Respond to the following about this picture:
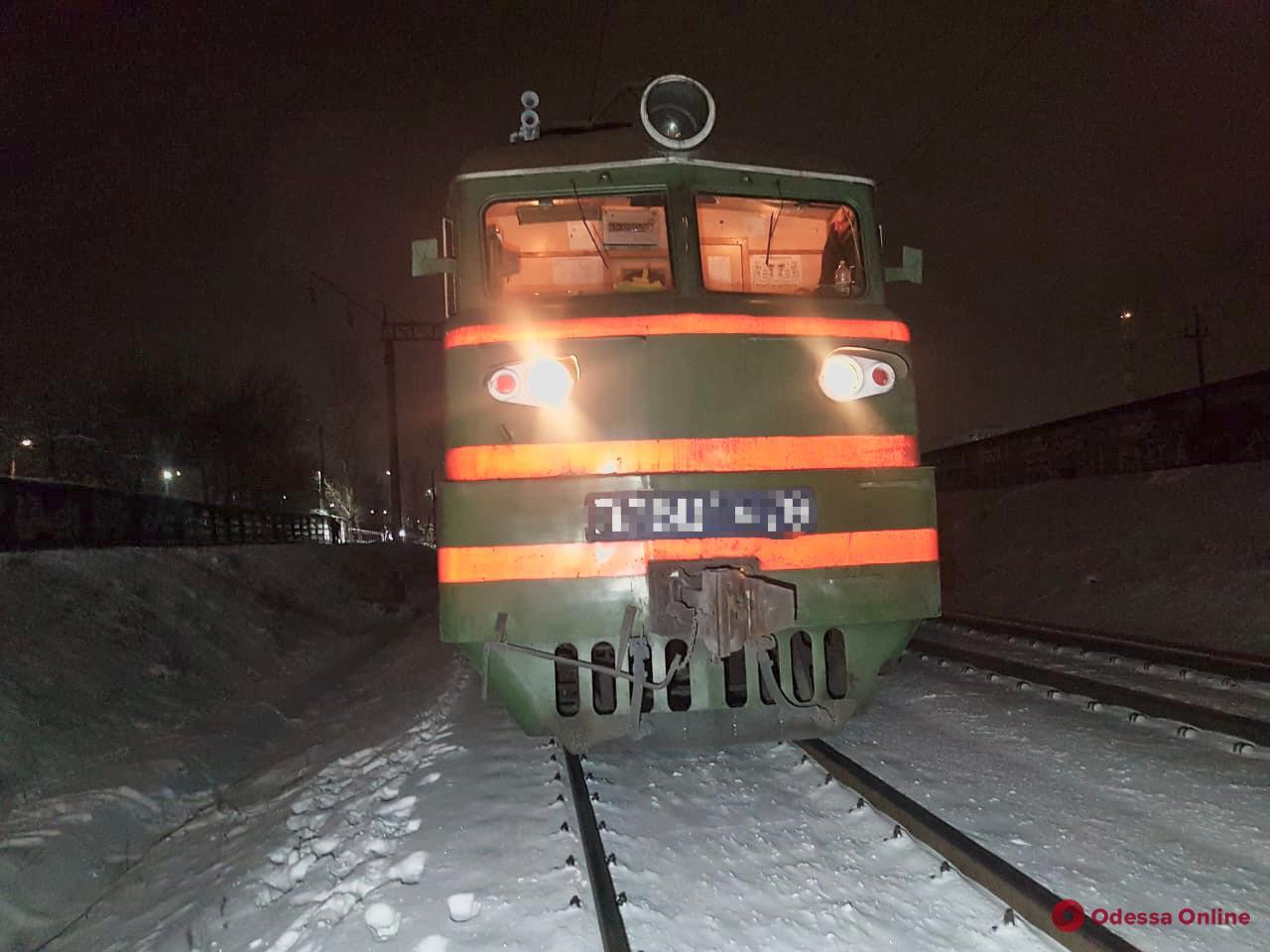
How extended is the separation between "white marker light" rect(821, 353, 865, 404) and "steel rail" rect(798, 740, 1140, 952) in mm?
1700

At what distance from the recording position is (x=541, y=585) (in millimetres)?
3656

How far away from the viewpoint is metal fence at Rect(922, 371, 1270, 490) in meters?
13.1

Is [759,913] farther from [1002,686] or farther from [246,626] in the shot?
[246,626]

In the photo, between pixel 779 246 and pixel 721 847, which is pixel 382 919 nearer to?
pixel 721 847

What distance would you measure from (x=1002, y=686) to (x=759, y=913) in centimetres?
390

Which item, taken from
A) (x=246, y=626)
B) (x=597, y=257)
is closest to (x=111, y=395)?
(x=246, y=626)

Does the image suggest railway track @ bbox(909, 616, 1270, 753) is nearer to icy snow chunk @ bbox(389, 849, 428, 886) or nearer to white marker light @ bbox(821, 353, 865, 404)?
white marker light @ bbox(821, 353, 865, 404)

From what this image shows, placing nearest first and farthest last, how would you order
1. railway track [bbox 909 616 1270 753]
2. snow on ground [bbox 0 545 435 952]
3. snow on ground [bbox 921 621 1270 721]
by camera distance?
railway track [bbox 909 616 1270 753]
snow on ground [bbox 0 545 435 952]
snow on ground [bbox 921 621 1270 721]

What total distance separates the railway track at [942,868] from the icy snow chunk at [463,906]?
386 mm

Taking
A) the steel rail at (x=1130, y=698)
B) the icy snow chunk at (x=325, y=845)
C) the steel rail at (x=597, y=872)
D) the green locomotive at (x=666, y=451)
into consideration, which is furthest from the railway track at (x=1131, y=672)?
the icy snow chunk at (x=325, y=845)

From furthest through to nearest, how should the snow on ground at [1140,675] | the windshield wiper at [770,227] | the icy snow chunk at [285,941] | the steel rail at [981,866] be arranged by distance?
the snow on ground at [1140,675] < the windshield wiper at [770,227] < the icy snow chunk at [285,941] < the steel rail at [981,866]

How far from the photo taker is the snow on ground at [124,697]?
15.7 ft

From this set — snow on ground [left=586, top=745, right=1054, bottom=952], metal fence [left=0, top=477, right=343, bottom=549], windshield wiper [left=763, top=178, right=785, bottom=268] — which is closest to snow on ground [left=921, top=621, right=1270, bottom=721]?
snow on ground [left=586, top=745, right=1054, bottom=952]

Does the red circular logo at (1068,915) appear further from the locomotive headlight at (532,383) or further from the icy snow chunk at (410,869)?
the locomotive headlight at (532,383)
